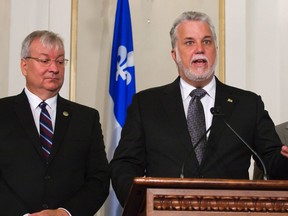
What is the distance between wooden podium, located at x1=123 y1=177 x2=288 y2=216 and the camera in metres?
2.12

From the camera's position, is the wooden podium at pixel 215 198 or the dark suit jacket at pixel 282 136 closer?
the wooden podium at pixel 215 198

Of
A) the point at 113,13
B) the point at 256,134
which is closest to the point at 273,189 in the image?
the point at 256,134

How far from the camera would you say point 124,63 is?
449 cm

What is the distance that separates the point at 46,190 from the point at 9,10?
6.62ft

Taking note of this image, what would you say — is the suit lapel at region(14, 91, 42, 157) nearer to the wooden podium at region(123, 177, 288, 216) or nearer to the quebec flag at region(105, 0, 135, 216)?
the quebec flag at region(105, 0, 135, 216)

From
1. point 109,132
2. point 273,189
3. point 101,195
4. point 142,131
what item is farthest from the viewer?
point 109,132

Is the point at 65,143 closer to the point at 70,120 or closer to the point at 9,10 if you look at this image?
the point at 70,120

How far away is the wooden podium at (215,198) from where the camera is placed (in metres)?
2.12

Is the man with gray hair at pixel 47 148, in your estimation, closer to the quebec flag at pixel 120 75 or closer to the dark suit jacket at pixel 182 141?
the dark suit jacket at pixel 182 141

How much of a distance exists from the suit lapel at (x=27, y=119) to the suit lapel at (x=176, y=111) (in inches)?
27.4

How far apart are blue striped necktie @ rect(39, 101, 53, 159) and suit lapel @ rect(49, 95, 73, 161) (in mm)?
27

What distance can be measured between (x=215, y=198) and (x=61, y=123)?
1510 mm

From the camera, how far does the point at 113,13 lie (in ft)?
16.4

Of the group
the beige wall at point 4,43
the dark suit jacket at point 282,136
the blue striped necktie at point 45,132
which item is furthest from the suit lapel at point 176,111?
the beige wall at point 4,43
